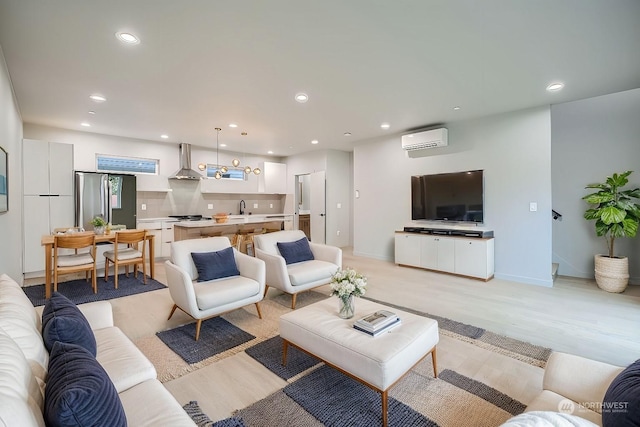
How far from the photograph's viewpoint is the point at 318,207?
25.3ft

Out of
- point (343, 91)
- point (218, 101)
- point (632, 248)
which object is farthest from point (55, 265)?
point (632, 248)

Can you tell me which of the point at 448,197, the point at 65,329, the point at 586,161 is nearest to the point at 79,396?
the point at 65,329

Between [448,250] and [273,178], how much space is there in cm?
520

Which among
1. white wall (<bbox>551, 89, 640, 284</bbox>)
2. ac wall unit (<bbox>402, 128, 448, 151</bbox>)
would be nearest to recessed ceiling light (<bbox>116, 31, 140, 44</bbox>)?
ac wall unit (<bbox>402, 128, 448, 151</bbox>)

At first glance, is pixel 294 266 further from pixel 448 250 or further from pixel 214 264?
pixel 448 250

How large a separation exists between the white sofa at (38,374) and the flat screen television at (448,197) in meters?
4.90

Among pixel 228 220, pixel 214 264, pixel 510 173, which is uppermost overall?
pixel 510 173

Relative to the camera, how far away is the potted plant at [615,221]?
388 cm

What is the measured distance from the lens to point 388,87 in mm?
3518

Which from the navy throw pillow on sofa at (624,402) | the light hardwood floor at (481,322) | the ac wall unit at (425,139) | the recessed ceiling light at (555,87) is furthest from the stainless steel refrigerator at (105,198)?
the recessed ceiling light at (555,87)

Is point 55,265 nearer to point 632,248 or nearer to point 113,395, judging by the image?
point 113,395

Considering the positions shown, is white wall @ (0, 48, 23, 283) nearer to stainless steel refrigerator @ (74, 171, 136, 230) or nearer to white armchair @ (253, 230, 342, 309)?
stainless steel refrigerator @ (74, 171, 136, 230)

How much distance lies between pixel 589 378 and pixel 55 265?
5.33m

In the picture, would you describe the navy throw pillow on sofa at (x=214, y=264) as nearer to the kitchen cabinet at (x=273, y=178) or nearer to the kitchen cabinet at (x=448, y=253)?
the kitchen cabinet at (x=448, y=253)
